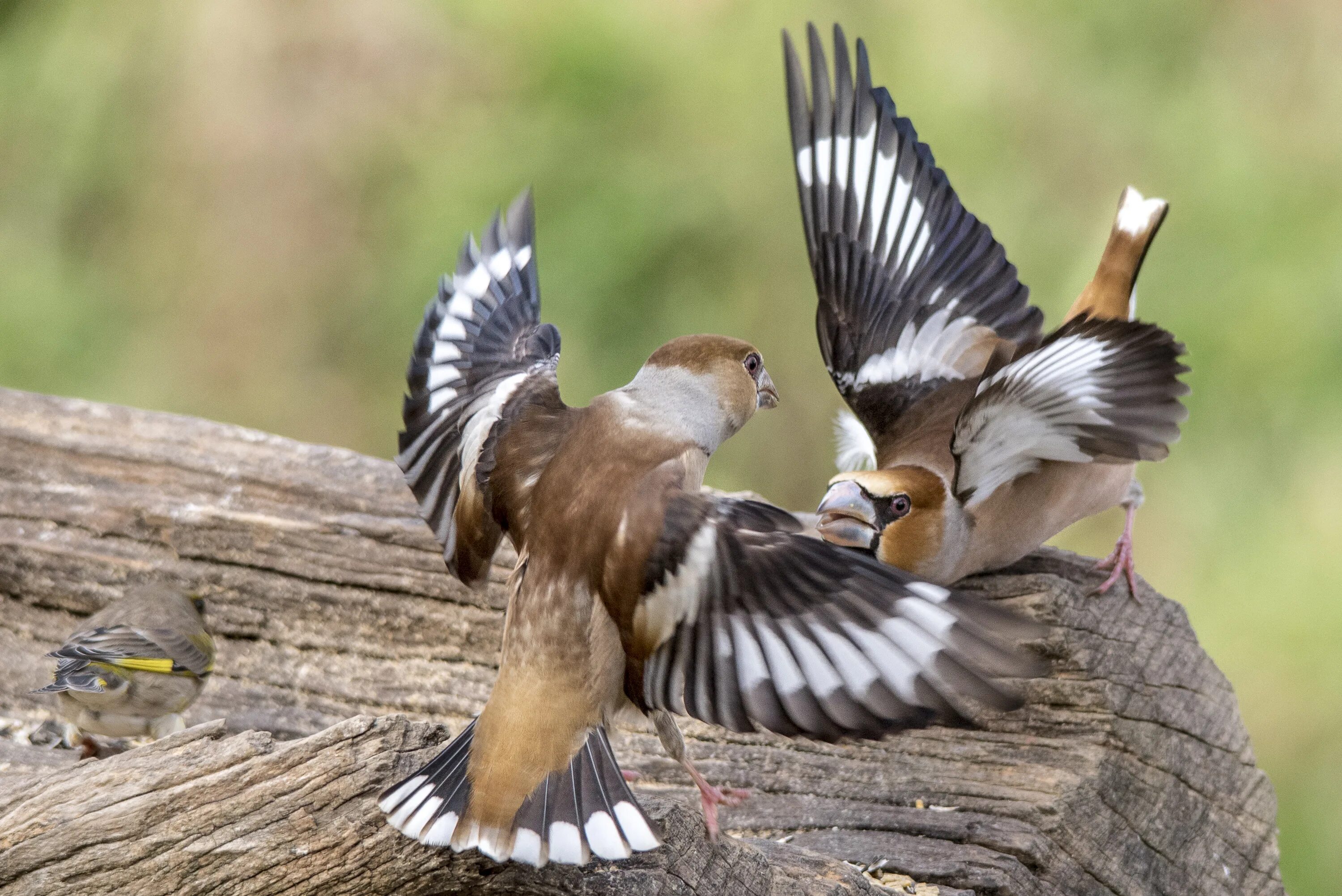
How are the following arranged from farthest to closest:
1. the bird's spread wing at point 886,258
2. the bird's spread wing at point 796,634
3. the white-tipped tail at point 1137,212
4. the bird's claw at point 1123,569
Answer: the bird's spread wing at point 886,258, the white-tipped tail at point 1137,212, the bird's claw at point 1123,569, the bird's spread wing at point 796,634

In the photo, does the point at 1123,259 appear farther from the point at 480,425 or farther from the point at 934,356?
the point at 480,425

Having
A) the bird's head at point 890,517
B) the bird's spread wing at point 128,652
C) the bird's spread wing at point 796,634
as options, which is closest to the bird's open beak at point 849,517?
the bird's head at point 890,517

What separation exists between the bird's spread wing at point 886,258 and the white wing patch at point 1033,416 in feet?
1.45

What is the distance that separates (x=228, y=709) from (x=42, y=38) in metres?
4.18

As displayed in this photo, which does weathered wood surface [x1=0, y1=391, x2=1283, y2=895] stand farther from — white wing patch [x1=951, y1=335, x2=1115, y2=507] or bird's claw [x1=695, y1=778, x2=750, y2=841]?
white wing patch [x1=951, y1=335, x2=1115, y2=507]

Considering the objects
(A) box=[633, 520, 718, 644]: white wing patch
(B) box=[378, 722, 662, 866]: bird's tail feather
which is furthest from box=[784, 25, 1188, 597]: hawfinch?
(B) box=[378, 722, 662, 866]: bird's tail feather

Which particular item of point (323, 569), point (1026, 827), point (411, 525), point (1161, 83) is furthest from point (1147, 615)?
point (1161, 83)

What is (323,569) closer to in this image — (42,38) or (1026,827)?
(1026,827)

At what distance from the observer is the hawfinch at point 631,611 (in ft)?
6.04

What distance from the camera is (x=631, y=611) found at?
208 cm

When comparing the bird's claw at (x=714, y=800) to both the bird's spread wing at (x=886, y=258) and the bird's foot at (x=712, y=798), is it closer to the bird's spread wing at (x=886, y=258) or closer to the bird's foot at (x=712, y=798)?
the bird's foot at (x=712, y=798)

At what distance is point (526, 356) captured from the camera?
271cm

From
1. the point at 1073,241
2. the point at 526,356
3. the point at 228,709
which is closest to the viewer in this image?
the point at 526,356

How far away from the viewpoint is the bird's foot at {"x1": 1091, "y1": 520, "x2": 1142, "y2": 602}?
Result: 284cm
